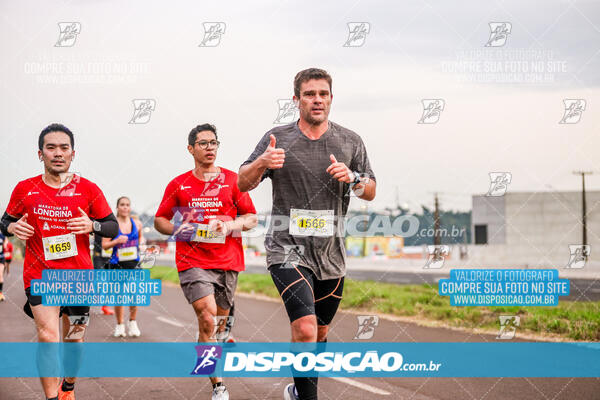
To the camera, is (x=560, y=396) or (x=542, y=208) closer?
(x=560, y=396)

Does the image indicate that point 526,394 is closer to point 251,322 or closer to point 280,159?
point 280,159

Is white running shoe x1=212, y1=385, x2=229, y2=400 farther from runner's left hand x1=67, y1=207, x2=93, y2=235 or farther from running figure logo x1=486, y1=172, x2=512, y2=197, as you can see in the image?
running figure logo x1=486, y1=172, x2=512, y2=197

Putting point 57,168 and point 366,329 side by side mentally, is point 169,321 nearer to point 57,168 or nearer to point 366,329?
point 366,329

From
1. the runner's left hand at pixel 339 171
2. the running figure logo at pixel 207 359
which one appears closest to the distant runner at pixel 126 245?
the running figure logo at pixel 207 359

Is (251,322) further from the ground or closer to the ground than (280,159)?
closer to the ground

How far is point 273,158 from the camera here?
16.1ft

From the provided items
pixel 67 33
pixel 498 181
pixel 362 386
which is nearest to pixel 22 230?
pixel 67 33

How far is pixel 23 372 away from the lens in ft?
25.4

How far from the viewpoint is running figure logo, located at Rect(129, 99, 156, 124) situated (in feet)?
25.7

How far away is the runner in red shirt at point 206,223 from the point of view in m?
6.47

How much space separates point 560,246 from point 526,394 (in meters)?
48.4

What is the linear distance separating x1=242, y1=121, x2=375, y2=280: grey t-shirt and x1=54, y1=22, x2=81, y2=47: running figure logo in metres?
3.65

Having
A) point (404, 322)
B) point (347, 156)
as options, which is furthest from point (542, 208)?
point (347, 156)

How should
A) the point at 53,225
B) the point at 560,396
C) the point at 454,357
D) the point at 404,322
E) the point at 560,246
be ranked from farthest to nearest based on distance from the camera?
the point at 560,246
the point at 404,322
the point at 454,357
the point at 560,396
the point at 53,225
